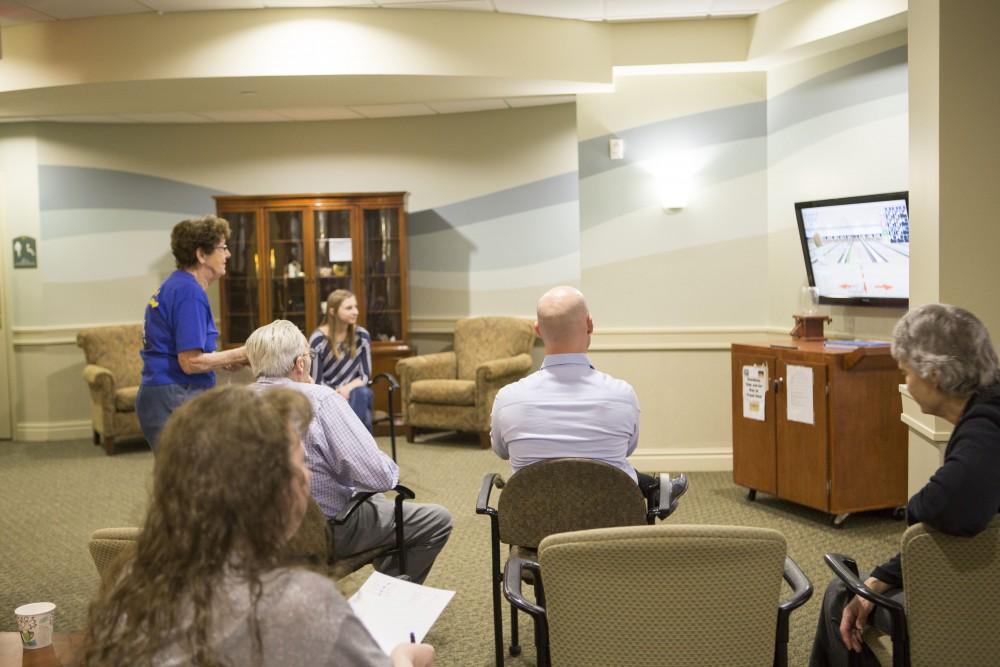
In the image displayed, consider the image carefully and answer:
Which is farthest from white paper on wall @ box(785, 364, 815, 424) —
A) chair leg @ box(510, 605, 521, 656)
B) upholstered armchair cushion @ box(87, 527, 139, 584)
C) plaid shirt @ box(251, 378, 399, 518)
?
upholstered armchair cushion @ box(87, 527, 139, 584)

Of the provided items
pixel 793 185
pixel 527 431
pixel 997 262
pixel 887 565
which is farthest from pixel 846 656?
pixel 793 185

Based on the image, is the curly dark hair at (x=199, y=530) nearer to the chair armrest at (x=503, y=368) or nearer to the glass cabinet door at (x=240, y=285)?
the chair armrest at (x=503, y=368)

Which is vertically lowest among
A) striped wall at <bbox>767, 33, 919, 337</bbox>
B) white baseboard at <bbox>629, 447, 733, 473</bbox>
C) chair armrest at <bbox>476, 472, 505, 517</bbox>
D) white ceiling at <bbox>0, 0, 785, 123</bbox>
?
white baseboard at <bbox>629, 447, 733, 473</bbox>

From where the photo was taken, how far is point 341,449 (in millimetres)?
2895

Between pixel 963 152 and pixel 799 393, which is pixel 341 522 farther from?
pixel 799 393

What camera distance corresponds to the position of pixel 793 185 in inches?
227

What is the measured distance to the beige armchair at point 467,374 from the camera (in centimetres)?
712

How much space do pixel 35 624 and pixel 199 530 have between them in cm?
114

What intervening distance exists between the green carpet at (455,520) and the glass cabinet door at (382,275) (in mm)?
1191

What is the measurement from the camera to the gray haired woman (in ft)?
6.55

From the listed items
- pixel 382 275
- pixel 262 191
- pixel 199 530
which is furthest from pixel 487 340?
pixel 199 530

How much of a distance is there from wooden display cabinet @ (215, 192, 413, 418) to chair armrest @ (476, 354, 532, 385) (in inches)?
38.4

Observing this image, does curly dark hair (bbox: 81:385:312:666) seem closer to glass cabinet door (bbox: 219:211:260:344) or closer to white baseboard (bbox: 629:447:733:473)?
white baseboard (bbox: 629:447:733:473)

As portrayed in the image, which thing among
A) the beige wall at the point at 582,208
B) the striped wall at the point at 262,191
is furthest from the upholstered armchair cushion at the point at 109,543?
the striped wall at the point at 262,191
